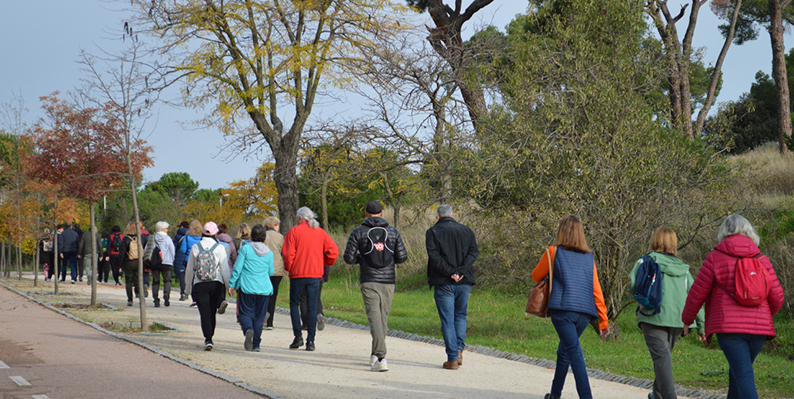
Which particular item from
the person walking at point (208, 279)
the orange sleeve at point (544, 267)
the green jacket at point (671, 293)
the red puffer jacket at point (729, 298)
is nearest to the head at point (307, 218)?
the person walking at point (208, 279)

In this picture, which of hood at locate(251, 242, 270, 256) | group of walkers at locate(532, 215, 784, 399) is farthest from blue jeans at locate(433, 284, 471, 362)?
hood at locate(251, 242, 270, 256)

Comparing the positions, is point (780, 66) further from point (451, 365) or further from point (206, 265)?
point (206, 265)

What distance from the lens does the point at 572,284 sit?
6113 millimetres

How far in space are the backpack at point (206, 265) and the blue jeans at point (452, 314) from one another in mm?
3171

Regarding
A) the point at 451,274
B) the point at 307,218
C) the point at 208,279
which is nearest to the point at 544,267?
the point at 451,274

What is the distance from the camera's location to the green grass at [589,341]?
7.92 meters

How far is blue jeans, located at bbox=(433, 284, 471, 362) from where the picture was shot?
800 centimetres

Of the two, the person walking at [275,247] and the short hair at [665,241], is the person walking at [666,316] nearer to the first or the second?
the short hair at [665,241]

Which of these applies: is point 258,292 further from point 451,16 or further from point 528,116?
point 451,16

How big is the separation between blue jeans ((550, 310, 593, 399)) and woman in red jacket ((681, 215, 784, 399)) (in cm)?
103

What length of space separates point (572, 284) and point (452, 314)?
2292 mm

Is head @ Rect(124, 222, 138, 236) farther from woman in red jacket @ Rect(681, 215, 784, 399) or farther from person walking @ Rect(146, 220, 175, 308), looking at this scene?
woman in red jacket @ Rect(681, 215, 784, 399)

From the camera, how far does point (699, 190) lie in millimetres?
11070

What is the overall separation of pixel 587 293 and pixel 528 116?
232 inches
